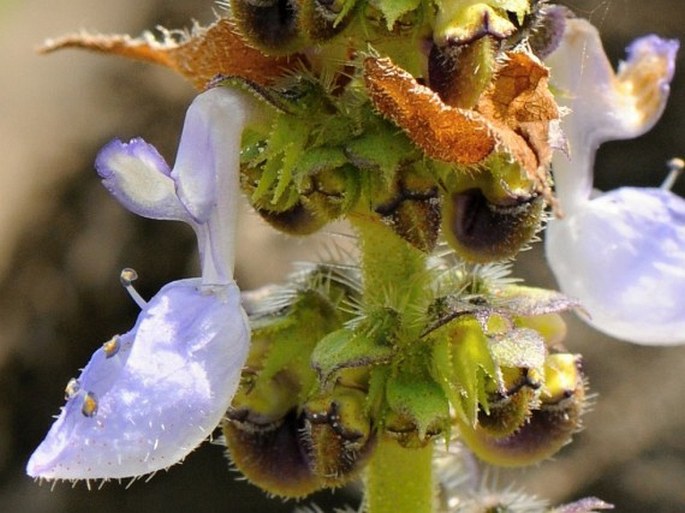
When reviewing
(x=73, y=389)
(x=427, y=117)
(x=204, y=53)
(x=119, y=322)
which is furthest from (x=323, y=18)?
(x=119, y=322)

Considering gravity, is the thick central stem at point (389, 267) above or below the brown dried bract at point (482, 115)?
below

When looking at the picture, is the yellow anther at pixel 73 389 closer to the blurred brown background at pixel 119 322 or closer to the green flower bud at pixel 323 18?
the green flower bud at pixel 323 18

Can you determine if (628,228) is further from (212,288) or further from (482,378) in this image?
(212,288)

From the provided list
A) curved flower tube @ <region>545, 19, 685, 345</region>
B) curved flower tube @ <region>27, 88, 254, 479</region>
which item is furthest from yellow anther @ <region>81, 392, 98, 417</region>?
curved flower tube @ <region>545, 19, 685, 345</region>

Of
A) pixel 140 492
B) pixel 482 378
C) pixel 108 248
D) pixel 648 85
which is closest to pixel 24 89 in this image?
pixel 108 248

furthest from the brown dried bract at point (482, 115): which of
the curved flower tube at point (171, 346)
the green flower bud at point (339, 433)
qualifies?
A: the green flower bud at point (339, 433)

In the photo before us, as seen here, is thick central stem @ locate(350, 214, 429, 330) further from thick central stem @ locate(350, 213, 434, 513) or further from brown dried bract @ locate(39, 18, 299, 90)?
brown dried bract @ locate(39, 18, 299, 90)

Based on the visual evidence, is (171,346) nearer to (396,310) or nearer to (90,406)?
(90,406)
